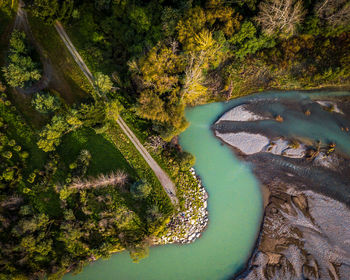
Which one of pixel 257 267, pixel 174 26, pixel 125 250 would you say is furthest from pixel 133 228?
pixel 174 26

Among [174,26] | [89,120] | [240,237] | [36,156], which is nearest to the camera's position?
[174,26]

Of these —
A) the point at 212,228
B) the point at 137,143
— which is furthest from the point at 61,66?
the point at 212,228

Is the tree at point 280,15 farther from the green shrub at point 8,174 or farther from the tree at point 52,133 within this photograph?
the green shrub at point 8,174

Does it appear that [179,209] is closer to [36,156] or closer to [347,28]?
[36,156]

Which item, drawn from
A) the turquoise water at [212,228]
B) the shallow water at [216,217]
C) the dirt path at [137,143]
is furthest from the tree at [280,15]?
the dirt path at [137,143]

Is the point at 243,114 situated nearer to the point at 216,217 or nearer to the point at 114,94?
the point at 216,217

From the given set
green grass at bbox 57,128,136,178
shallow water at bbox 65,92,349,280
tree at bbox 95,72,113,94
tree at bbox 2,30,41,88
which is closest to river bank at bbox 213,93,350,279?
shallow water at bbox 65,92,349,280

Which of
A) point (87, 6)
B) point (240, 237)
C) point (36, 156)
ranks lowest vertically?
point (240, 237)
